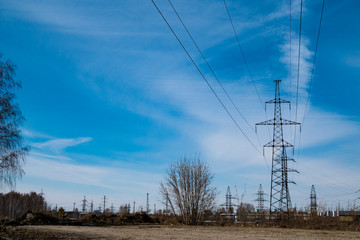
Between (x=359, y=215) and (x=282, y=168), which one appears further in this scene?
(x=282, y=168)

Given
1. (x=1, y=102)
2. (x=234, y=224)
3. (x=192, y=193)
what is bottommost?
(x=234, y=224)

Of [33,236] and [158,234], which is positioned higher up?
[33,236]

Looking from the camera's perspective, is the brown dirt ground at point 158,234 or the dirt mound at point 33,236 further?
the brown dirt ground at point 158,234

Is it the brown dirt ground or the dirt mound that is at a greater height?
the dirt mound

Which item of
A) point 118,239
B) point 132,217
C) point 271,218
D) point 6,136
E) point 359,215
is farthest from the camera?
point 132,217

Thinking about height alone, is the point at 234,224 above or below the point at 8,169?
below

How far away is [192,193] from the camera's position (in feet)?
116

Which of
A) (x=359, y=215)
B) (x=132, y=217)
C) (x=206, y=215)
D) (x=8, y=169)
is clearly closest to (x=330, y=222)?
(x=359, y=215)

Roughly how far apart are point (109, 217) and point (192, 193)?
11284 millimetres

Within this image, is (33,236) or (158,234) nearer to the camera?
(33,236)

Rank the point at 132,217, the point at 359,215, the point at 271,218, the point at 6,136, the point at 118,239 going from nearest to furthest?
the point at 118,239
the point at 6,136
the point at 359,215
the point at 271,218
the point at 132,217

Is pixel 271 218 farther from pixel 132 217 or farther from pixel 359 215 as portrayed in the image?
pixel 132 217

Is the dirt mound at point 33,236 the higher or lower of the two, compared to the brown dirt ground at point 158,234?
higher

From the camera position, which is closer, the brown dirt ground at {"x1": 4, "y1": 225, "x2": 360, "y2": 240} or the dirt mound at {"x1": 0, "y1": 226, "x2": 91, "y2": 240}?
the dirt mound at {"x1": 0, "y1": 226, "x2": 91, "y2": 240}
